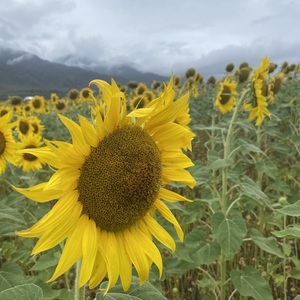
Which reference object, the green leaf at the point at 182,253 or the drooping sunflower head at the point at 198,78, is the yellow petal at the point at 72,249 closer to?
the green leaf at the point at 182,253

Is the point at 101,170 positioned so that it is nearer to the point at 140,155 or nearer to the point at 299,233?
the point at 140,155

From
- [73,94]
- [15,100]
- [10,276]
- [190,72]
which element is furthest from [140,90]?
[10,276]

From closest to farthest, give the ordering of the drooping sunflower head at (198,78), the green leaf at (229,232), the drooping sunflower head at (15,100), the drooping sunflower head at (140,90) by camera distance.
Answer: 1. the green leaf at (229,232)
2. the drooping sunflower head at (140,90)
3. the drooping sunflower head at (15,100)
4. the drooping sunflower head at (198,78)

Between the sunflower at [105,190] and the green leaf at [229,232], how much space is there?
0.98 m

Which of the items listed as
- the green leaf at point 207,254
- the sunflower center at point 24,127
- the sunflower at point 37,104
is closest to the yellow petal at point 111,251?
the green leaf at point 207,254

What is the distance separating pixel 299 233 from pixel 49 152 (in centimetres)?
67

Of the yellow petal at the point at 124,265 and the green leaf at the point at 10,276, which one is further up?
the yellow petal at the point at 124,265

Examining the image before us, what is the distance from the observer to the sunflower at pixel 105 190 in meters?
1.09

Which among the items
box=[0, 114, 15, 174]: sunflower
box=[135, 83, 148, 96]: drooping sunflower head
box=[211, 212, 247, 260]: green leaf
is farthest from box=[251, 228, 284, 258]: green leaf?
box=[135, 83, 148, 96]: drooping sunflower head

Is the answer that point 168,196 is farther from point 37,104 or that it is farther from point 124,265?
point 37,104

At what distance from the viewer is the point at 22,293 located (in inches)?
40.1

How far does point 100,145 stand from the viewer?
117 cm

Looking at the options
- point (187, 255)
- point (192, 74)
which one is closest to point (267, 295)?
point (187, 255)

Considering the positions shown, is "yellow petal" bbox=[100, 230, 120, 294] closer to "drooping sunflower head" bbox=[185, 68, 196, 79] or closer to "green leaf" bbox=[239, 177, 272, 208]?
"green leaf" bbox=[239, 177, 272, 208]
